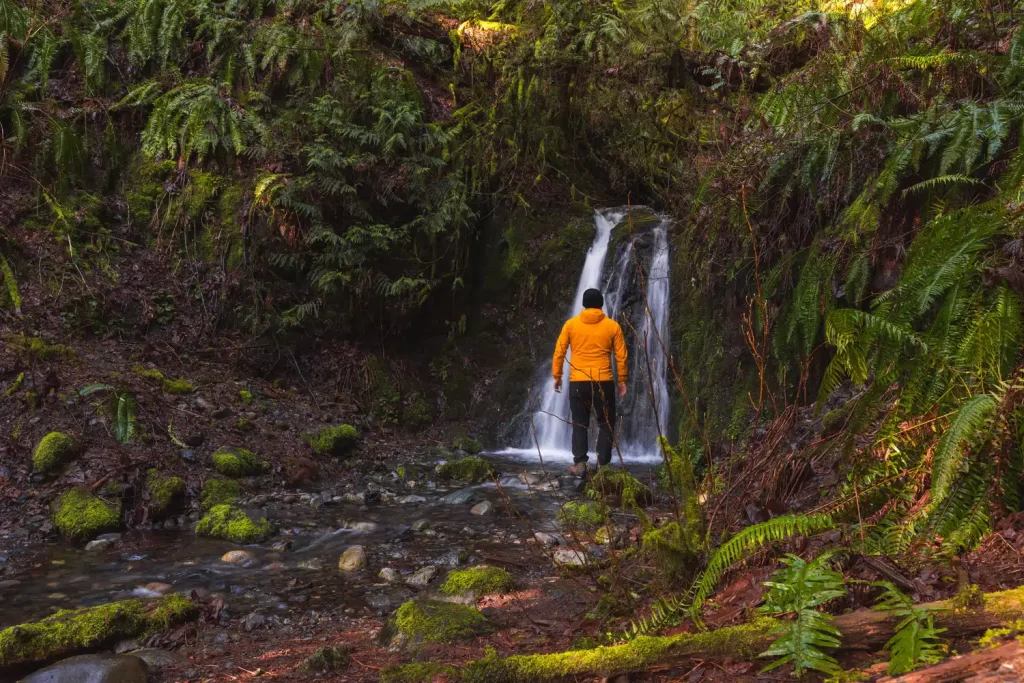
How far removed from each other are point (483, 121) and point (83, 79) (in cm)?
604

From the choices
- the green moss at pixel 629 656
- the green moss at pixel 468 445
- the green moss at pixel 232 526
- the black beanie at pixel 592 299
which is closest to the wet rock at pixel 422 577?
the green moss at pixel 232 526

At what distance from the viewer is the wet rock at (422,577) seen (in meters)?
4.66

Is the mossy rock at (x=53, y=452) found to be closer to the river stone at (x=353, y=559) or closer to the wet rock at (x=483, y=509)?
the river stone at (x=353, y=559)

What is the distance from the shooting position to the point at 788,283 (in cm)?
614

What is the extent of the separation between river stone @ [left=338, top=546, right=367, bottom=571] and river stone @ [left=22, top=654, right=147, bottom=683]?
1.88 meters

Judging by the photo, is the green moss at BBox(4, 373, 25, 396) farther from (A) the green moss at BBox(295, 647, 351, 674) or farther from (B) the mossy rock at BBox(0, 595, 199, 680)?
(A) the green moss at BBox(295, 647, 351, 674)

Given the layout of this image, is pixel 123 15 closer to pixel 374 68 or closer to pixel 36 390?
pixel 374 68

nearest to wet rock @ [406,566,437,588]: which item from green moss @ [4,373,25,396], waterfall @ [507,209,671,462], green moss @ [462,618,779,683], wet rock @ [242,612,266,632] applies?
wet rock @ [242,612,266,632]

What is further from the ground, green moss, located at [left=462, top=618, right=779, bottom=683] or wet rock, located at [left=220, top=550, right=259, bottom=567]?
green moss, located at [left=462, top=618, right=779, bottom=683]

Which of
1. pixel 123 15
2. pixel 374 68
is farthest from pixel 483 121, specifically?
pixel 123 15

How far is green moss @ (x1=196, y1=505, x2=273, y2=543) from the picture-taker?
5.77 metres

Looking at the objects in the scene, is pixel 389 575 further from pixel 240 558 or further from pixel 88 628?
pixel 88 628

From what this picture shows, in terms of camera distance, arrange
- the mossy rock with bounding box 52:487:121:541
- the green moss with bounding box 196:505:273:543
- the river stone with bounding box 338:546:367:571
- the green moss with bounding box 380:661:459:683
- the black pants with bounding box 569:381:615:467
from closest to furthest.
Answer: the green moss with bounding box 380:661:459:683 → the river stone with bounding box 338:546:367:571 → the mossy rock with bounding box 52:487:121:541 → the green moss with bounding box 196:505:273:543 → the black pants with bounding box 569:381:615:467

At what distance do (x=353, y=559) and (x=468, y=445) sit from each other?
185 inches
